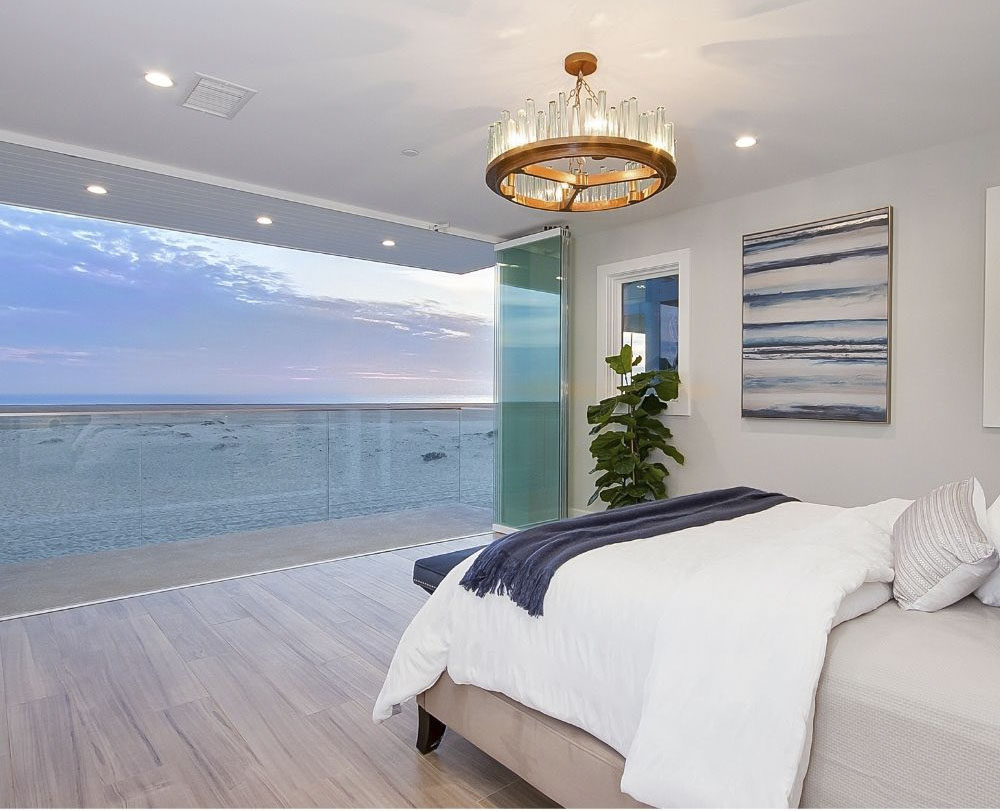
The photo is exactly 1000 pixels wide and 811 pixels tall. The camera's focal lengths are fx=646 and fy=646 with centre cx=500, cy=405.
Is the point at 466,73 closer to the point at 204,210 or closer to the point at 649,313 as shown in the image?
the point at 204,210

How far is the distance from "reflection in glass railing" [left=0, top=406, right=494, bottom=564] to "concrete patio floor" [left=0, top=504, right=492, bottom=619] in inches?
2.8

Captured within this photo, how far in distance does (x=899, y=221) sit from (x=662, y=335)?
168 centimetres

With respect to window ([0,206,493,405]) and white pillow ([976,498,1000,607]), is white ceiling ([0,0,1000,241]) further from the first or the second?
window ([0,206,493,405])

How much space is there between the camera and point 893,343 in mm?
3570

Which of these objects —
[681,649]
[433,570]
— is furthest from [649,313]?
[681,649]

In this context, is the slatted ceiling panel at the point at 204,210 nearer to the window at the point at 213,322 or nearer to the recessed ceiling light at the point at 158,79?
the window at the point at 213,322

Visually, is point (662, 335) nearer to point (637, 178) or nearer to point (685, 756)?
point (637, 178)

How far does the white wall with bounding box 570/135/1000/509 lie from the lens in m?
3.31

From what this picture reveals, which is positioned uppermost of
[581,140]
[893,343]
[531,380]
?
[581,140]

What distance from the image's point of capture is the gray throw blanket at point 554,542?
1829 mm

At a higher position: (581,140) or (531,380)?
(581,140)

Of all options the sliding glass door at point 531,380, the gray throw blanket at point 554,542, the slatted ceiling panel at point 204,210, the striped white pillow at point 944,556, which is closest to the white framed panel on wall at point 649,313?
the sliding glass door at point 531,380

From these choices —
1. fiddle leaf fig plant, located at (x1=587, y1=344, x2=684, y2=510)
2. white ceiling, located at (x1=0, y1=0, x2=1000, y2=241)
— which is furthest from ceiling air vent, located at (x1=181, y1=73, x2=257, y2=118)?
fiddle leaf fig plant, located at (x1=587, y1=344, x2=684, y2=510)

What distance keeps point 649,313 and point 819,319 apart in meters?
1.33
